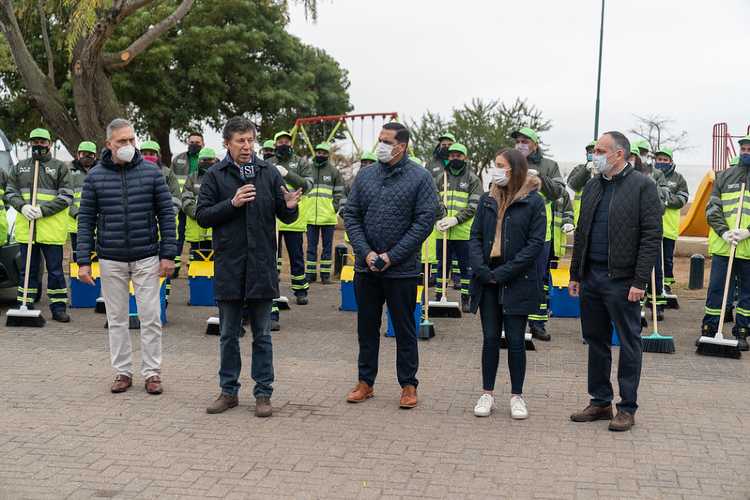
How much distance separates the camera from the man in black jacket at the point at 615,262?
6.17 metres

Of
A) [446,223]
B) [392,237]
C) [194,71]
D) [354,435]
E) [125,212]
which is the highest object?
[194,71]

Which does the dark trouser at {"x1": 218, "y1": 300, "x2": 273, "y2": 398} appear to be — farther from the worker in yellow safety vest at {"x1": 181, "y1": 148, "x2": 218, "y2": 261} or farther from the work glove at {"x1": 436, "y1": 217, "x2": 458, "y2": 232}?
the work glove at {"x1": 436, "y1": 217, "x2": 458, "y2": 232}

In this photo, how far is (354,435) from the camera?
6.05 m

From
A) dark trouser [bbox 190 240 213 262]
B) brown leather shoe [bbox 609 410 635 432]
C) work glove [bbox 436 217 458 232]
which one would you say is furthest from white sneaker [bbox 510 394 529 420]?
dark trouser [bbox 190 240 213 262]

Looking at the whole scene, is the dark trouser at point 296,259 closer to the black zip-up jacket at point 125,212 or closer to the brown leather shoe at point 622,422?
the black zip-up jacket at point 125,212

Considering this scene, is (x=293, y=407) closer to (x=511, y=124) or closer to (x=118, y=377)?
(x=118, y=377)

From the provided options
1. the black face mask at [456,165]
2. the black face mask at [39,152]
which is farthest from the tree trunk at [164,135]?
the black face mask at [456,165]

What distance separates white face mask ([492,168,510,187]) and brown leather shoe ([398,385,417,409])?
1671 millimetres

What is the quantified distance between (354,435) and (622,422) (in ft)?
6.10

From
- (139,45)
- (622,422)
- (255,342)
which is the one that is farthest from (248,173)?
(139,45)

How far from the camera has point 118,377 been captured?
23.6ft

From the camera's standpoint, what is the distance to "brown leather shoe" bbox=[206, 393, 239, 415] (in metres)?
6.56

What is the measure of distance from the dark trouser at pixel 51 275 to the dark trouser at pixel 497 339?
582 centimetres

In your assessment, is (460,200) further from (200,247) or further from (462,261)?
(200,247)
